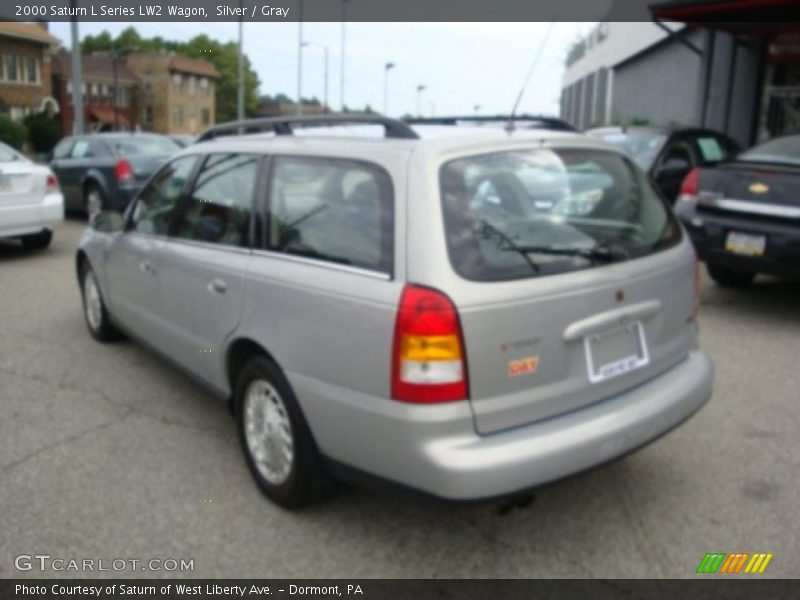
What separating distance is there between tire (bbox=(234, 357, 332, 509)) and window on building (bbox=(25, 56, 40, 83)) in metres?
53.7

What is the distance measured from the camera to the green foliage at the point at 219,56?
92.4m

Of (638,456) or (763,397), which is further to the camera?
(763,397)

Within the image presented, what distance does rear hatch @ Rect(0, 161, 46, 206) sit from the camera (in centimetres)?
899

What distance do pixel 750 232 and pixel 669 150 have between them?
3.48 meters

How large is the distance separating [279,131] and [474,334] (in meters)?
1.69

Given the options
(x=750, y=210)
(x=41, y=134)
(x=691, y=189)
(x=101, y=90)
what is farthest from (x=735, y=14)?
(x=101, y=90)

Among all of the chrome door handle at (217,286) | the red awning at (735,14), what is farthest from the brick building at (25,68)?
the chrome door handle at (217,286)

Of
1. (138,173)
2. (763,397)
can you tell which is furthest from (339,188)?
(138,173)

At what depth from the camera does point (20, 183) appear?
9148 mm

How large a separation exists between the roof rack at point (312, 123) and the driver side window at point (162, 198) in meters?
0.24

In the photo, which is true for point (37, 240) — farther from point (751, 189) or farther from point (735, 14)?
point (735, 14)

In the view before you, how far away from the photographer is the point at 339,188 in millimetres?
3189

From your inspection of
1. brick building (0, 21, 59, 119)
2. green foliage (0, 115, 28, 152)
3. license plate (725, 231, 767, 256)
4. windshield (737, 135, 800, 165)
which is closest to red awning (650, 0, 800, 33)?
windshield (737, 135, 800, 165)
